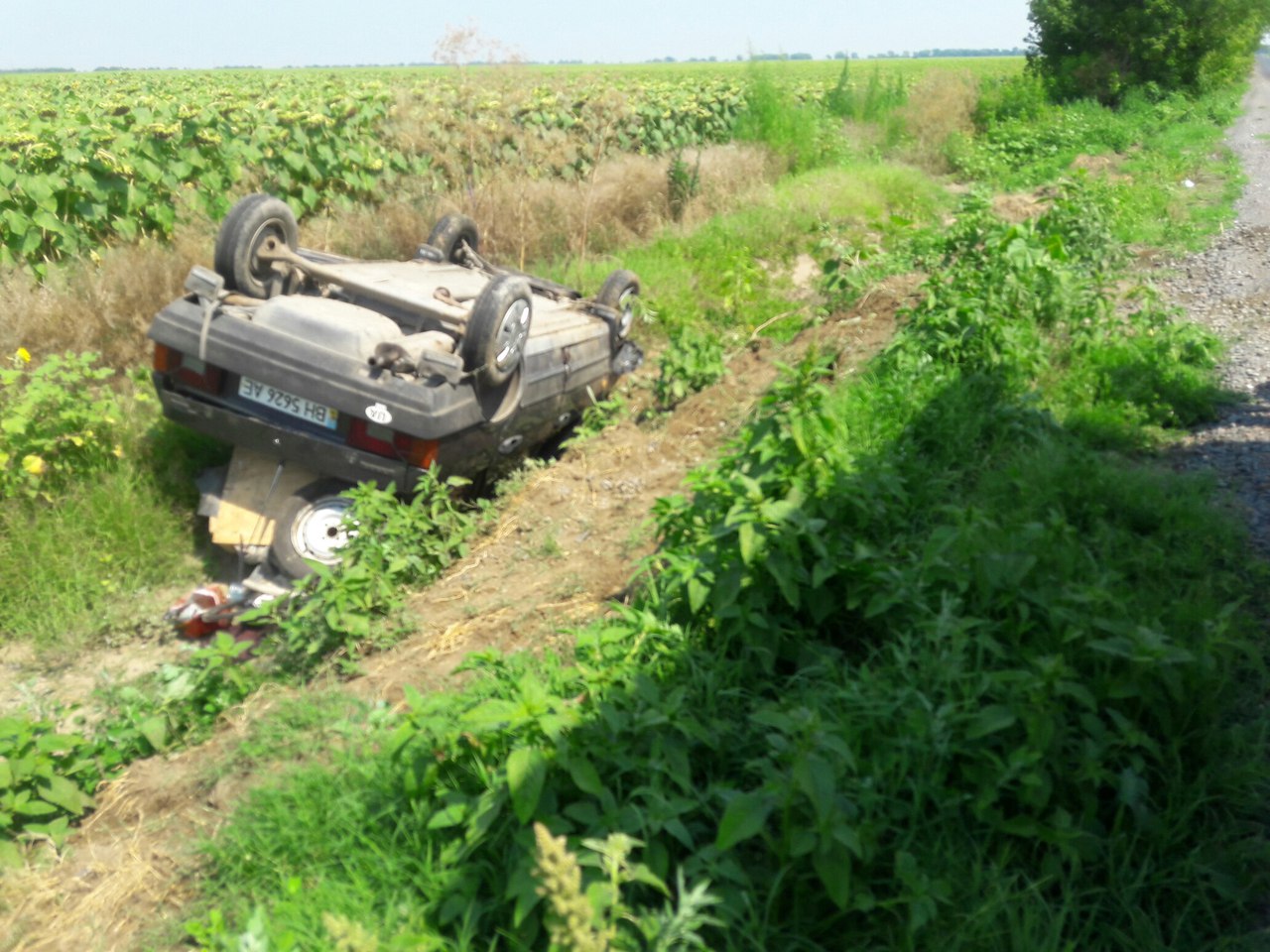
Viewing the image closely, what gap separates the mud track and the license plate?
3.45ft

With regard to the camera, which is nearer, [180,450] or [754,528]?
[754,528]

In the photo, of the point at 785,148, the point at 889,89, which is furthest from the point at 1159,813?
the point at 889,89

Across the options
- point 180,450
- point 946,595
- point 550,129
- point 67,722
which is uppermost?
point 550,129

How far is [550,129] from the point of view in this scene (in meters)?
13.5

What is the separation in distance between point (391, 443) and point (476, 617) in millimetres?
1234

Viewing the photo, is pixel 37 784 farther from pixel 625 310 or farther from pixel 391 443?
pixel 625 310

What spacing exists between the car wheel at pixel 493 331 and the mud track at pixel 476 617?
0.83 m

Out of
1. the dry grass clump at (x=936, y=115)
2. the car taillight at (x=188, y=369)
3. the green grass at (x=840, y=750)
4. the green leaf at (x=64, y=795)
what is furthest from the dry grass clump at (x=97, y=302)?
the dry grass clump at (x=936, y=115)

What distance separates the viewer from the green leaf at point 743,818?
109 inches

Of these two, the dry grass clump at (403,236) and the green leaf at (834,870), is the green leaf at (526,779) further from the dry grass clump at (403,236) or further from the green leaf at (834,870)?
the dry grass clump at (403,236)

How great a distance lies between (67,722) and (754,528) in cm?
351

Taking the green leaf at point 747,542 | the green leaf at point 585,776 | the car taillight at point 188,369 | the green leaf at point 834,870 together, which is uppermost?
the car taillight at point 188,369

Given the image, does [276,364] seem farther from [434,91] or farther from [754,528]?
[434,91]

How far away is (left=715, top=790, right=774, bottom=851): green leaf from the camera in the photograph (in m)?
2.78
